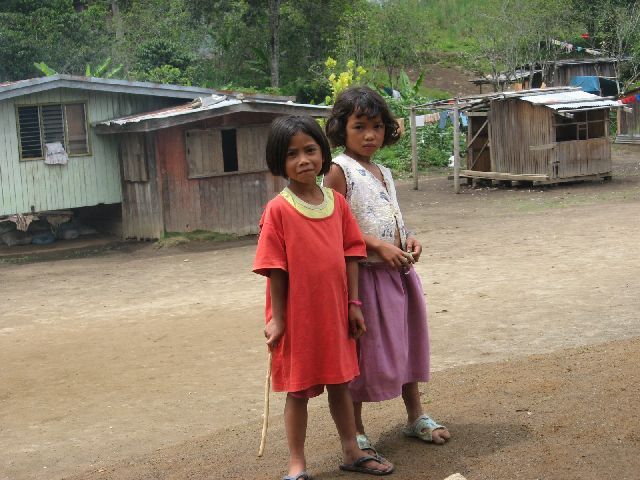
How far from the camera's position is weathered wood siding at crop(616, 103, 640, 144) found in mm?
28234

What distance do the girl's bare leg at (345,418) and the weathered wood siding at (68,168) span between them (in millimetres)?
13259

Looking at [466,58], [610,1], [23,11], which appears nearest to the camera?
[23,11]

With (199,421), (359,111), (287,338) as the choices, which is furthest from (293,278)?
(199,421)

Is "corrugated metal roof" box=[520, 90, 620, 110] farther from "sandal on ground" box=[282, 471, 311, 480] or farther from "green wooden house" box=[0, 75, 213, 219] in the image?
"sandal on ground" box=[282, 471, 311, 480]

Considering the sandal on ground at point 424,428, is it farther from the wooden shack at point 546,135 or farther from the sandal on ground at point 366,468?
the wooden shack at point 546,135

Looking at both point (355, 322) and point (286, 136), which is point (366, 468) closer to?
point (355, 322)

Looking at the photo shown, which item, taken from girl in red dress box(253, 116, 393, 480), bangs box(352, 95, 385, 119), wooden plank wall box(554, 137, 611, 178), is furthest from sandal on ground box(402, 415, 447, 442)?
wooden plank wall box(554, 137, 611, 178)

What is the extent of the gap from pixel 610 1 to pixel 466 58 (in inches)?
253

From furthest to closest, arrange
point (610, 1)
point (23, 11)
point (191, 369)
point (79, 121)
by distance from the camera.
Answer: point (610, 1), point (23, 11), point (79, 121), point (191, 369)

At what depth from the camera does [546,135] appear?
20297 mm

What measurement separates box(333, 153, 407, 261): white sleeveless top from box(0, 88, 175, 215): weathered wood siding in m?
13.0

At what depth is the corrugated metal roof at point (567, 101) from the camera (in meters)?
19.8

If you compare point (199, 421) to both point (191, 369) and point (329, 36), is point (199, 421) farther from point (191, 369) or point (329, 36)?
point (329, 36)

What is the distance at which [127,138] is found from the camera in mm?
16594
